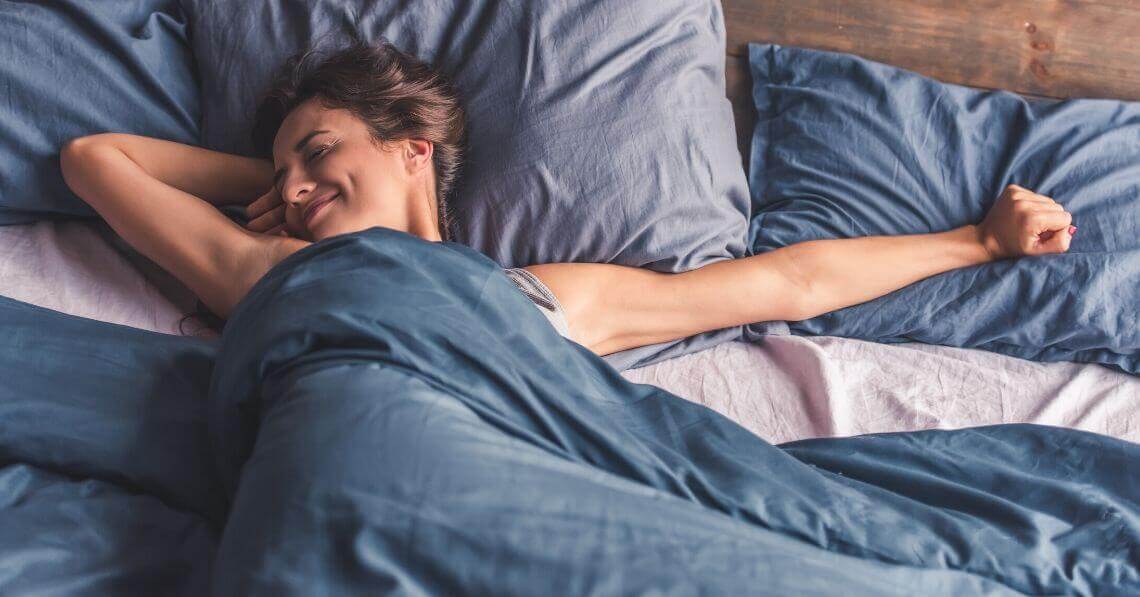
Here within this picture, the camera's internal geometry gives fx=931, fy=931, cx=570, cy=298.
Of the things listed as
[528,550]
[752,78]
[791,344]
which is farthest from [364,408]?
[752,78]

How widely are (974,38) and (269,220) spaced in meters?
1.22

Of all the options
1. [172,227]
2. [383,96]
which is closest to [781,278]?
[383,96]

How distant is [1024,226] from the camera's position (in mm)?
1320

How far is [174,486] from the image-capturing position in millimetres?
960

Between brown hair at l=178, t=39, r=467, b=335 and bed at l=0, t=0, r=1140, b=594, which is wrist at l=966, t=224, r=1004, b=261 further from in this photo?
brown hair at l=178, t=39, r=467, b=335

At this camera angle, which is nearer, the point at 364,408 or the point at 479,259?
the point at 364,408

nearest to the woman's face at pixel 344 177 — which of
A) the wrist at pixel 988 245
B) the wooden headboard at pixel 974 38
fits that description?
A: the wooden headboard at pixel 974 38

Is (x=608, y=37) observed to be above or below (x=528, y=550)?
above

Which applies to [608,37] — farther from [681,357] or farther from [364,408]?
[364,408]

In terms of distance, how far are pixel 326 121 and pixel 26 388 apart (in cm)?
50

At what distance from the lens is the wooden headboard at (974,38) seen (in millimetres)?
1613

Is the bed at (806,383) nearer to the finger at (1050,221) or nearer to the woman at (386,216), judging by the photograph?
the woman at (386,216)

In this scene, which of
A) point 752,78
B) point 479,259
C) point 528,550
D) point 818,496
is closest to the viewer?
point 528,550

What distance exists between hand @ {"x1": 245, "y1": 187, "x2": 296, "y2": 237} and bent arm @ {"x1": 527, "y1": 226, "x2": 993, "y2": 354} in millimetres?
346
